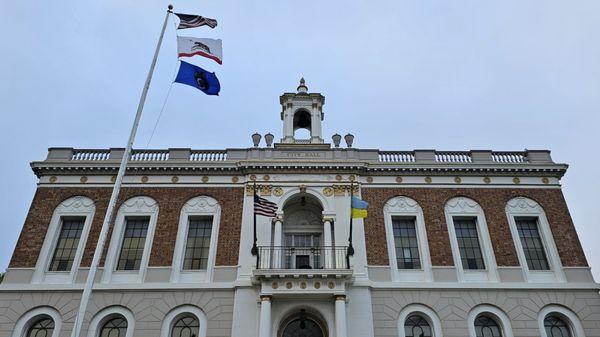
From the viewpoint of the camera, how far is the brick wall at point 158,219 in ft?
69.8

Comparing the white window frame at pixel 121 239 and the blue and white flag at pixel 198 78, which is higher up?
the blue and white flag at pixel 198 78

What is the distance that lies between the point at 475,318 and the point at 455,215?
5.04 m

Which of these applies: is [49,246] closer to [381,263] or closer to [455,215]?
[381,263]

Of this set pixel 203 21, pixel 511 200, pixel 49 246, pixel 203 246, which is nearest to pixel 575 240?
pixel 511 200

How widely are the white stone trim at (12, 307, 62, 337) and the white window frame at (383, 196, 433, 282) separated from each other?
49.7 ft

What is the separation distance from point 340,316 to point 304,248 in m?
4.02

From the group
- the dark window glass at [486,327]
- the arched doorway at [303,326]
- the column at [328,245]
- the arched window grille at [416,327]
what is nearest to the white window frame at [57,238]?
the arched doorway at [303,326]

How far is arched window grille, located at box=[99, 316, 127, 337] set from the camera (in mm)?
19797

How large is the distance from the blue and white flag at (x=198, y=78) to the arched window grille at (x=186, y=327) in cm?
1025

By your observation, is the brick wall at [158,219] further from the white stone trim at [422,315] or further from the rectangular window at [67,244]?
the white stone trim at [422,315]

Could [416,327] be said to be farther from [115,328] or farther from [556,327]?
[115,328]

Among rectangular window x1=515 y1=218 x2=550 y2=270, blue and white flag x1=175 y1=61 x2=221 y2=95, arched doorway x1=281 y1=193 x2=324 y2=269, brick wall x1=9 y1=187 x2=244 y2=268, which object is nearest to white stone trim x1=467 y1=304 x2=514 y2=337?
rectangular window x1=515 y1=218 x2=550 y2=270

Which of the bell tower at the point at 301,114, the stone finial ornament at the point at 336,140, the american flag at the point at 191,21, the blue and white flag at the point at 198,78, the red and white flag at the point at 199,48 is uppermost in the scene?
the bell tower at the point at 301,114

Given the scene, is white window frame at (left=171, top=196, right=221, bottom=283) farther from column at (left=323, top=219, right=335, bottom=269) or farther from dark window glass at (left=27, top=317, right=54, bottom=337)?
dark window glass at (left=27, top=317, right=54, bottom=337)
